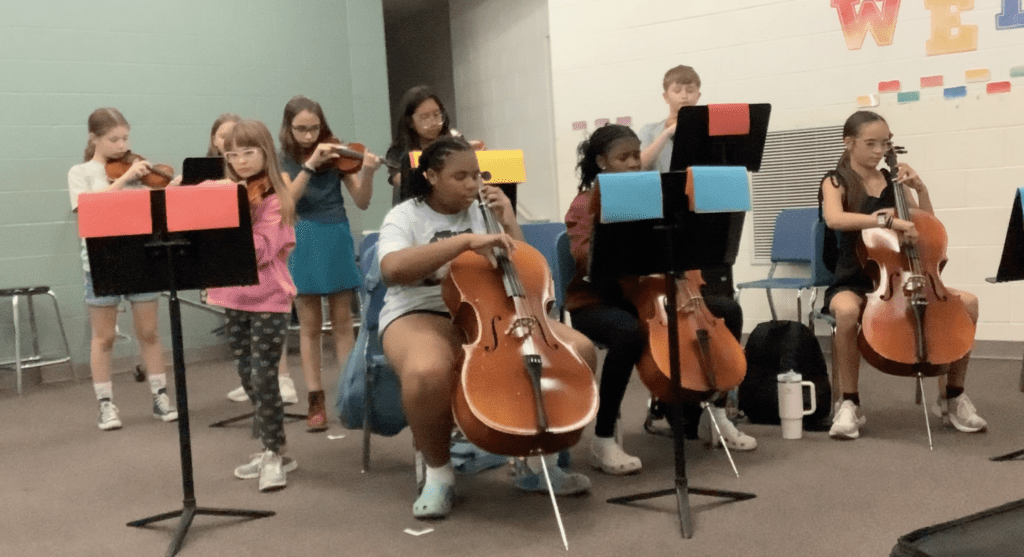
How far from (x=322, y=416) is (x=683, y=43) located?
2832mm

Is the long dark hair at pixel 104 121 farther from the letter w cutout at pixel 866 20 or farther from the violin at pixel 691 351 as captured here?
the letter w cutout at pixel 866 20

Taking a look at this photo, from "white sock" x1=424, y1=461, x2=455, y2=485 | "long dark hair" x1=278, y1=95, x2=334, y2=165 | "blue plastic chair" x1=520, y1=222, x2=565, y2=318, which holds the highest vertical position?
"long dark hair" x1=278, y1=95, x2=334, y2=165

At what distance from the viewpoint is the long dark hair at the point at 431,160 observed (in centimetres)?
259

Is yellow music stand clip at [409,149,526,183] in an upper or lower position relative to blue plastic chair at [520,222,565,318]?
upper

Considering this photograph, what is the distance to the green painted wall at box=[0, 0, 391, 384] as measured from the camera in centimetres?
505

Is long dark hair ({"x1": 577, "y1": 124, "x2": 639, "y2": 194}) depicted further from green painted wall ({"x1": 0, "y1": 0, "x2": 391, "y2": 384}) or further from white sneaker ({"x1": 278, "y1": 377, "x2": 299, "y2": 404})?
green painted wall ({"x1": 0, "y1": 0, "x2": 391, "y2": 384})

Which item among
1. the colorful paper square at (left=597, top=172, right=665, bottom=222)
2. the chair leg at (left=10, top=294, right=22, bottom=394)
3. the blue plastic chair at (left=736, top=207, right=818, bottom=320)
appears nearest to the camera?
the colorful paper square at (left=597, top=172, right=665, bottom=222)

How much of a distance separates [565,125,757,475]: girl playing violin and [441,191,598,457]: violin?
41 centimetres

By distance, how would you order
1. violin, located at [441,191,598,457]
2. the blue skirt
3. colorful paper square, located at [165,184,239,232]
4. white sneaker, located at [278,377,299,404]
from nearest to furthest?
violin, located at [441,191,598,457], colorful paper square, located at [165,184,239,232], the blue skirt, white sneaker, located at [278,377,299,404]

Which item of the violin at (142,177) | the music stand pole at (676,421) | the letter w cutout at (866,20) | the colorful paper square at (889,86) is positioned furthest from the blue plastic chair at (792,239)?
the violin at (142,177)

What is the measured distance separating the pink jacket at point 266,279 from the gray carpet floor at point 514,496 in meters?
0.56

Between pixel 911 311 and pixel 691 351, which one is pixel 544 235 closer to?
pixel 691 351

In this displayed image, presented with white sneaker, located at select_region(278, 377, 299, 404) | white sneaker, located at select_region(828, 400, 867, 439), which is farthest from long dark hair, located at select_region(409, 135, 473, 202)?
white sneaker, located at select_region(278, 377, 299, 404)

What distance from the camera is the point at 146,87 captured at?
542 cm
